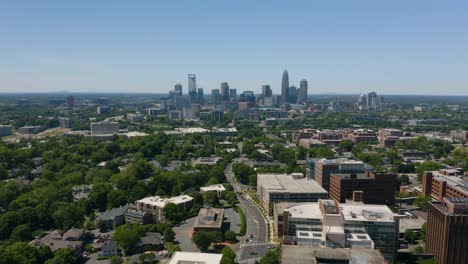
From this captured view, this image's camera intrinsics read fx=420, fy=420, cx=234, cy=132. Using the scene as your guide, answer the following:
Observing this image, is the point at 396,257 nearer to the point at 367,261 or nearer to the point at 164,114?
the point at 367,261

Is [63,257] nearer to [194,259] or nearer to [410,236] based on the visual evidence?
[194,259]

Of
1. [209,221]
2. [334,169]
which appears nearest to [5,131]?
[209,221]

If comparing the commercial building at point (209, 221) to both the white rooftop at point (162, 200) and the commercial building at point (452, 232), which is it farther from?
the commercial building at point (452, 232)

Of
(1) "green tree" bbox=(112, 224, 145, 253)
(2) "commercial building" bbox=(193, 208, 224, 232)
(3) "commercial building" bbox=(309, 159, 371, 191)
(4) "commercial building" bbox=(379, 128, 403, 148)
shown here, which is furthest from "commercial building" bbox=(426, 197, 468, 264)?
Answer: (4) "commercial building" bbox=(379, 128, 403, 148)

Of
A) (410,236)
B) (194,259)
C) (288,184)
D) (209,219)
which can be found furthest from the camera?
(288,184)

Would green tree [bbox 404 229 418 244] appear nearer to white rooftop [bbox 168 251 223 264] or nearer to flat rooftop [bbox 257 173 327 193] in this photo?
flat rooftop [bbox 257 173 327 193]

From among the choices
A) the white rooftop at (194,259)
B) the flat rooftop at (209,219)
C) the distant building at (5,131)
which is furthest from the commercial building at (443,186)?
the distant building at (5,131)

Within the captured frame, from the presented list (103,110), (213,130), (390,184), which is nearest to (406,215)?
(390,184)
